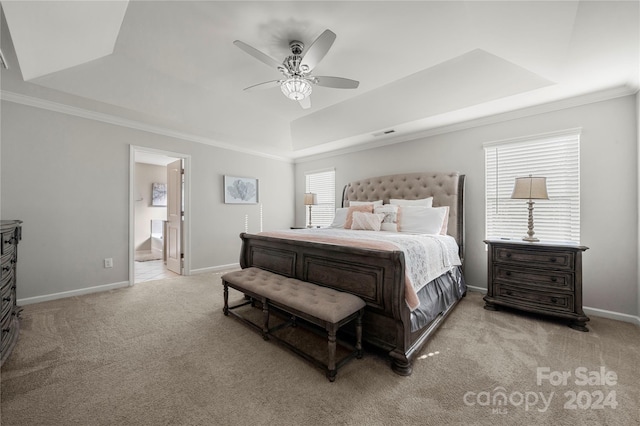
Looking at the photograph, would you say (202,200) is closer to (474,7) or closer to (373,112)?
(373,112)

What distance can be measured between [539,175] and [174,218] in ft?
18.8

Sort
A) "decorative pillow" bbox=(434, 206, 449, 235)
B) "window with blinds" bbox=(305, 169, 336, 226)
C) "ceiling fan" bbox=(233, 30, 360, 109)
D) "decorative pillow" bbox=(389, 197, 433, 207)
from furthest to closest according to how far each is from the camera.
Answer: "window with blinds" bbox=(305, 169, 336, 226)
"decorative pillow" bbox=(389, 197, 433, 207)
"decorative pillow" bbox=(434, 206, 449, 235)
"ceiling fan" bbox=(233, 30, 360, 109)

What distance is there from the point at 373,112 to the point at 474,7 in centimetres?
189

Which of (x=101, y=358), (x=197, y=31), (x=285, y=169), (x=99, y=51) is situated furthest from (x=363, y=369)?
(x=285, y=169)

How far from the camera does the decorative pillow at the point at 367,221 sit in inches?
142

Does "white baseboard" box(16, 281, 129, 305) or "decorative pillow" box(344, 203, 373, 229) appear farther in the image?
"decorative pillow" box(344, 203, 373, 229)

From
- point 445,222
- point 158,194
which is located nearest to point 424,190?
point 445,222

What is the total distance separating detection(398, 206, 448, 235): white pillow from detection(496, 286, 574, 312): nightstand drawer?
99 centimetres

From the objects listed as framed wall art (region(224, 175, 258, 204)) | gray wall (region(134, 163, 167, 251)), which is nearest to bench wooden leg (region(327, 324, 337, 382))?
framed wall art (region(224, 175, 258, 204))

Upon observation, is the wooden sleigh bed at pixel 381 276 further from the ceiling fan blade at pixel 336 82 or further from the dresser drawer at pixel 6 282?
the dresser drawer at pixel 6 282

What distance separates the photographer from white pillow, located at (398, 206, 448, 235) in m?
3.35

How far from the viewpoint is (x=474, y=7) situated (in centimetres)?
204

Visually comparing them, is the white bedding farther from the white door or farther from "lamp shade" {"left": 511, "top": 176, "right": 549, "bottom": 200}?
the white door

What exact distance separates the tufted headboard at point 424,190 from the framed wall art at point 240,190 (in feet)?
6.69
